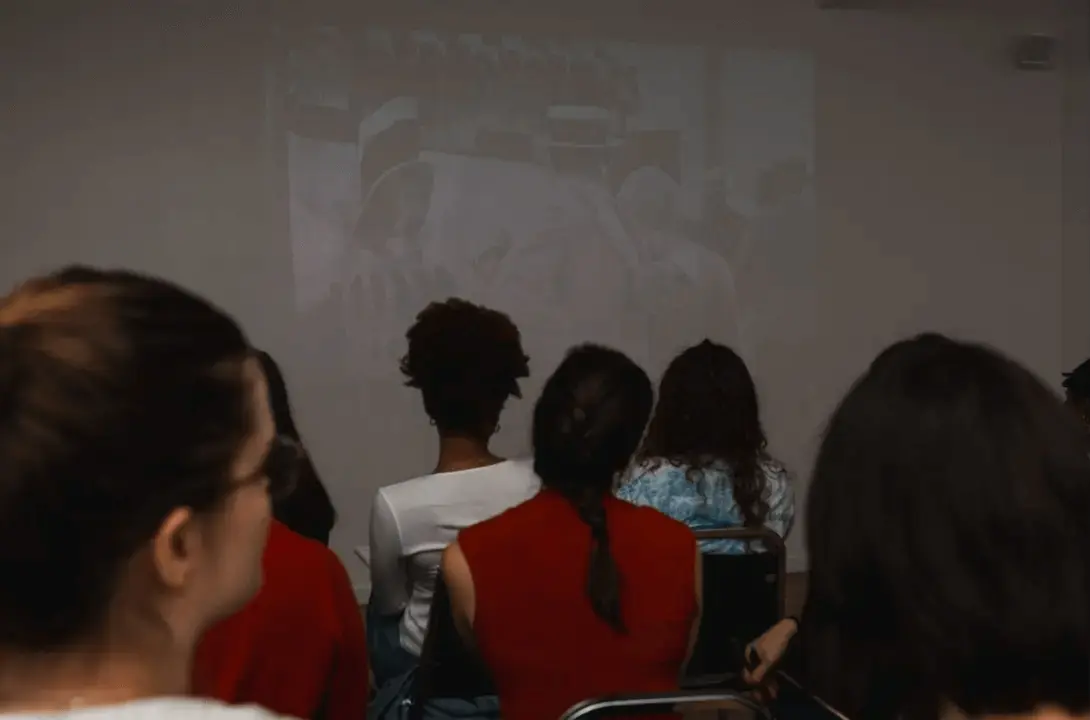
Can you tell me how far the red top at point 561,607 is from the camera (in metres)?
1.53

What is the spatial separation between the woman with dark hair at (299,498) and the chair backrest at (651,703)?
521 mm

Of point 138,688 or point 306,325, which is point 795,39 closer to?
point 306,325

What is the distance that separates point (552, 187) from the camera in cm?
414

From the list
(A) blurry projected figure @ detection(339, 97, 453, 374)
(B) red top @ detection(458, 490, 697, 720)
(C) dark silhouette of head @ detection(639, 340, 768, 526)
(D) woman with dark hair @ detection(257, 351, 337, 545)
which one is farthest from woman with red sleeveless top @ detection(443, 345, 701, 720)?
(A) blurry projected figure @ detection(339, 97, 453, 374)

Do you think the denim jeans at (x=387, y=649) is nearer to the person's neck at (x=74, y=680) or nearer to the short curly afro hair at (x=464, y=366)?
the short curly afro hair at (x=464, y=366)

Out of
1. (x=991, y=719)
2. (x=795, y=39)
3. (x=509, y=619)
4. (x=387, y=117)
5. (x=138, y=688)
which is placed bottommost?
(x=509, y=619)

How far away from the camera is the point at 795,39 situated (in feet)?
14.5

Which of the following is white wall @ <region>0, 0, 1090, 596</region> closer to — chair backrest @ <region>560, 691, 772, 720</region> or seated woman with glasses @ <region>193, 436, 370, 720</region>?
seated woman with glasses @ <region>193, 436, 370, 720</region>

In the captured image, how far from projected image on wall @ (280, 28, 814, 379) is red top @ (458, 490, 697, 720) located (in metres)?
2.57

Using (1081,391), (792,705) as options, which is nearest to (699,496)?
(792,705)

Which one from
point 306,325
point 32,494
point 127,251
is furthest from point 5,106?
point 32,494

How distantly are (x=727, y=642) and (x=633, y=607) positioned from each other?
1.69ft

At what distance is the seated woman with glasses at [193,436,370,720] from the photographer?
125 centimetres

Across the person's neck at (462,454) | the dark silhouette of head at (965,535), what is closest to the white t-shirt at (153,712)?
the dark silhouette of head at (965,535)
